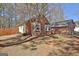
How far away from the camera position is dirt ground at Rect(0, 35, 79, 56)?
149 cm

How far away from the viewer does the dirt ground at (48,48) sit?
149 cm

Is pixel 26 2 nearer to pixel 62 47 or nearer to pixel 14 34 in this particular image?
pixel 14 34

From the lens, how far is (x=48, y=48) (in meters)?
1.50

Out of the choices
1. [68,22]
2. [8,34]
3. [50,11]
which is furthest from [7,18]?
[68,22]

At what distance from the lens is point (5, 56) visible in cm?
150

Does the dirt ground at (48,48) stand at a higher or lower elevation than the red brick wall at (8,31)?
lower

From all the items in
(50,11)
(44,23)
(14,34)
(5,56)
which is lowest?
(5,56)

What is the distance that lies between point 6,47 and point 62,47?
→ 56 centimetres

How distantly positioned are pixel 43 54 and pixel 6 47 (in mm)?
374

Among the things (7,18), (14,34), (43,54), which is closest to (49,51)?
(43,54)

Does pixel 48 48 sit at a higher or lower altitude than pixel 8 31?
lower

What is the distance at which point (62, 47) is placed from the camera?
59.1 inches

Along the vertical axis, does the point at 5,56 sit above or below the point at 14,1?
below

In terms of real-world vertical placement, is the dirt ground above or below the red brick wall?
below
